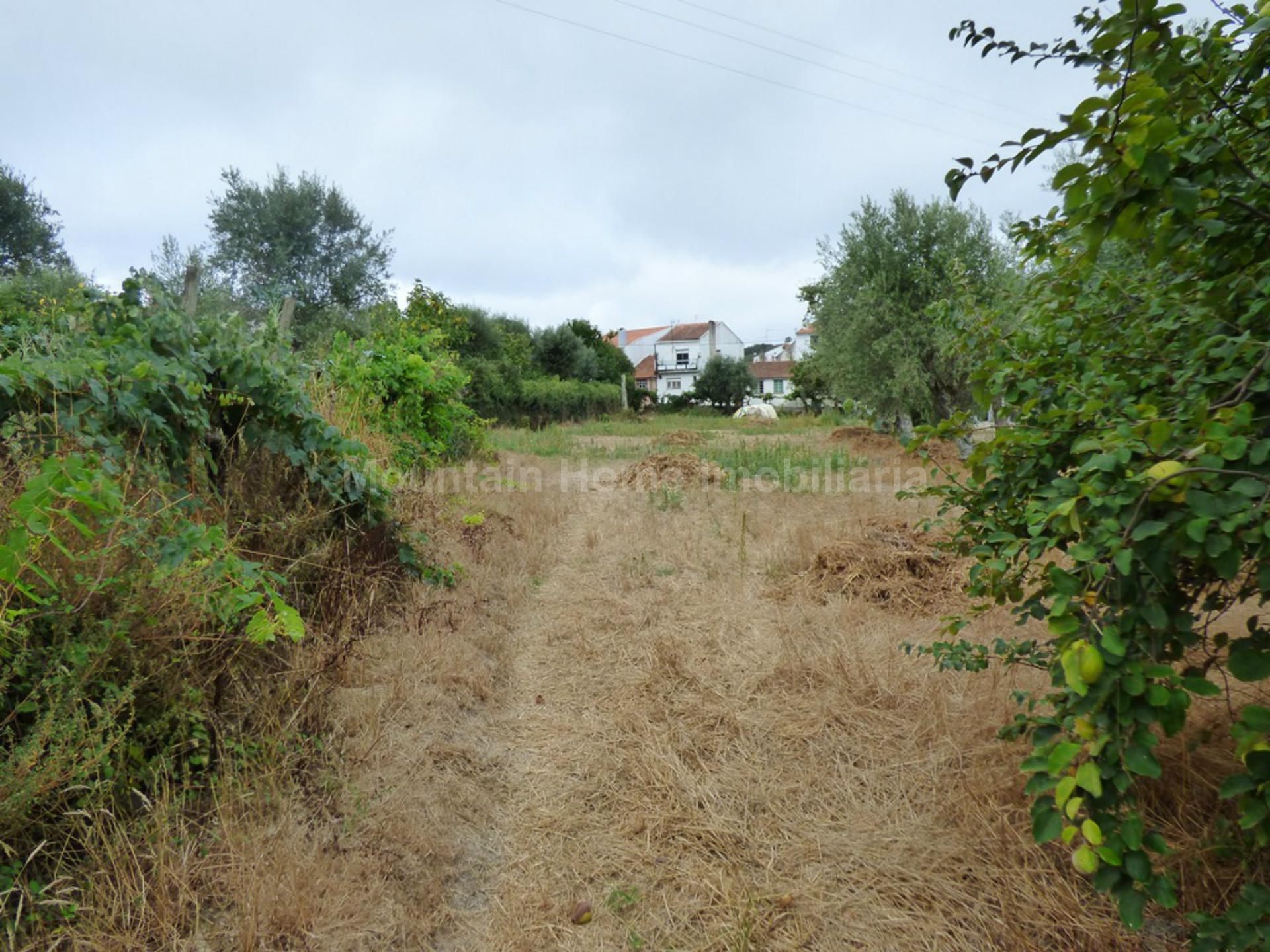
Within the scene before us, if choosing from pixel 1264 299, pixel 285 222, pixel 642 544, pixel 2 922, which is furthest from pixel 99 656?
pixel 285 222

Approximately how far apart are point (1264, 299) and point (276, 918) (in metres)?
2.81

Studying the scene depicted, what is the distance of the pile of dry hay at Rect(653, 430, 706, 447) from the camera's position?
1473 centimetres

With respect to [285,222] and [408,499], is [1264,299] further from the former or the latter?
[285,222]

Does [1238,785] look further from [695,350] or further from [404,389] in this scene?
[695,350]

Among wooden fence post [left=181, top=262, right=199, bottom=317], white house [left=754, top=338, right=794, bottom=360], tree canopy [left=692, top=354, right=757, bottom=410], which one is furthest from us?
white house [left=754, top=338, right=794, bottom=360]

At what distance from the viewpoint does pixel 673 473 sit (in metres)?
10.1

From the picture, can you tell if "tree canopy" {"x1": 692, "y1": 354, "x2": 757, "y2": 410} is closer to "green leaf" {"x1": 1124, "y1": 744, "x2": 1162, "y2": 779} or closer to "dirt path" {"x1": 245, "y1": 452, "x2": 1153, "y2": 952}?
"dirt path" {"x1": 245, "y1": 452, "x2": 1153, "y2": 952}

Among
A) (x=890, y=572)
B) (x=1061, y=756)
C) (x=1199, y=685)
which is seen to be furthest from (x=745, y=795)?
(x=890, y=572)

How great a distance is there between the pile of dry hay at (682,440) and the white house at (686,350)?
A: 36.2m

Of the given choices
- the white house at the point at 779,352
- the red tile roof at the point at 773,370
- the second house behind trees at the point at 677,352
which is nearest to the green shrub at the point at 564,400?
the second house behind trees at the point at 677,352

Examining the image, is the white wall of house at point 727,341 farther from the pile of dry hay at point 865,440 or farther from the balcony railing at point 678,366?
the pile of dry hay at point 865,440

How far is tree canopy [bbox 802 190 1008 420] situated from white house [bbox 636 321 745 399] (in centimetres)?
3681

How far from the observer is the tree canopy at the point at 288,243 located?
21.6 m

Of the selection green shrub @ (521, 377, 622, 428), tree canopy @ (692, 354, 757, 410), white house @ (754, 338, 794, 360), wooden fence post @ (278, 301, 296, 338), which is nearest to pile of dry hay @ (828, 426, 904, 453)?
green shrub @ (521, 377, 622, 428)
